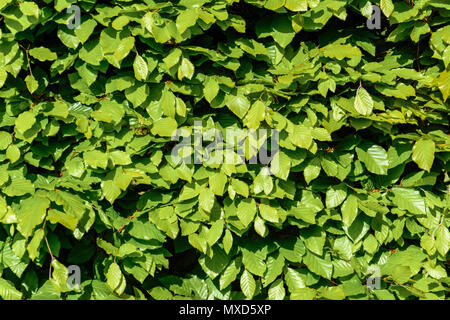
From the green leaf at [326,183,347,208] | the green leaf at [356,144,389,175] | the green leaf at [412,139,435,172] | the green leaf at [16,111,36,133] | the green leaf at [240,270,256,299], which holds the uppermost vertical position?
the green leaf at [16,111,36,133]

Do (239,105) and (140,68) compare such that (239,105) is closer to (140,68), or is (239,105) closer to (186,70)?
(186,70)

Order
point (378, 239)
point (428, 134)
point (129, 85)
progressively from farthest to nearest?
point (378, 239), point (428, 134), point (129, 85)

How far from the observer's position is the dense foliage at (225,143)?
2133 mm

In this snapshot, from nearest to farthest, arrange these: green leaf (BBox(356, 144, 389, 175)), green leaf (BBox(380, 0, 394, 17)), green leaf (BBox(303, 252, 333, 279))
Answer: green leaf (BBox(380, 0, 394, 17)) → green leaf (BBox(356, 144, 389, 175)) → green leaf (BBox(303, 252, 333, 279))

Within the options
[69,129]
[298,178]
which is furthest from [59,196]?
[298,178]

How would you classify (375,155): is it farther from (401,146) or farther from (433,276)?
(433,276)

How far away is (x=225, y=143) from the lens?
2258 mm

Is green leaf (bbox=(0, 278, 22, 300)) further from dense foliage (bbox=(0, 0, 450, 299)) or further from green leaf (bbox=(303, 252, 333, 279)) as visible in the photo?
green leaf (bbox=(303, 252, 333, 279))

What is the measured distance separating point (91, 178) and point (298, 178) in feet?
3.93

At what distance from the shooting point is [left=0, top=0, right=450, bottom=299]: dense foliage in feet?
7.00

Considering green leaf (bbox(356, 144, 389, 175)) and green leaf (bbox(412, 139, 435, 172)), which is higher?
green leaf (bbox(412, 139, 435, 172))

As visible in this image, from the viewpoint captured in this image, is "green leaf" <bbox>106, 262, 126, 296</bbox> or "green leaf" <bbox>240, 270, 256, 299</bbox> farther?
"green leaf" <bbox>240, 270, 256, 299</bbox>

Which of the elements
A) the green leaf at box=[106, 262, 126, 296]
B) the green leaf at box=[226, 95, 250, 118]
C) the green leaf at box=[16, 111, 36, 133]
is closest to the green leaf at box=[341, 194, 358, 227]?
the green leaf at box=[226, 95, 250, 118]

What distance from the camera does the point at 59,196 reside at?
2102 mm
